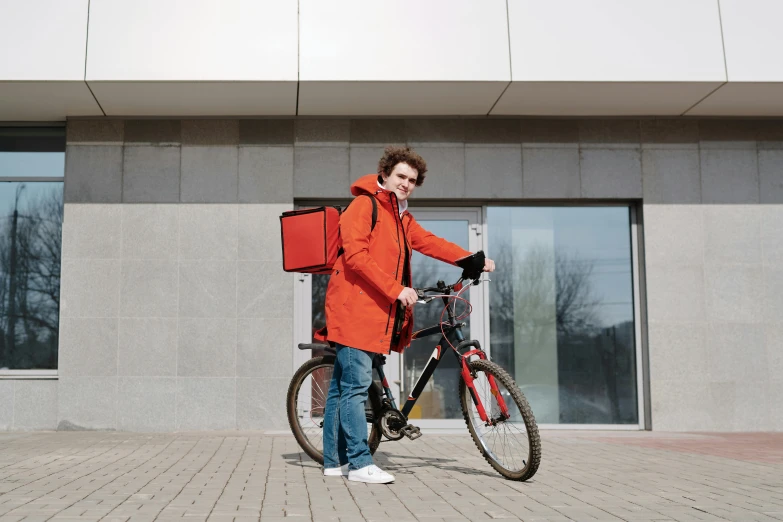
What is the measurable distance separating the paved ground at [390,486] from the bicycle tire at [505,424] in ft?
0.35

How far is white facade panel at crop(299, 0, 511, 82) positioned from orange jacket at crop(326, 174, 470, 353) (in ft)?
10.5

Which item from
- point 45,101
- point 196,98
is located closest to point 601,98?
point 196,98

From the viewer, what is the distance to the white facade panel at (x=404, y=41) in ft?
27.1

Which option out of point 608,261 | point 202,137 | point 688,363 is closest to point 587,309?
point 608,261

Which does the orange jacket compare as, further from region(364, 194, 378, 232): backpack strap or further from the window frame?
the window frame

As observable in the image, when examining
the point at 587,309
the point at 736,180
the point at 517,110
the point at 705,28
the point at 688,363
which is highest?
the point at 705,28

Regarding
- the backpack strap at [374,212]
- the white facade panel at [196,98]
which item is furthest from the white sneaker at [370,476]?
the white facade panel at [196,98]

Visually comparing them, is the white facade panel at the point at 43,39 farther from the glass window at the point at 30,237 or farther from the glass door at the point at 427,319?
the glass door at the point at 427,319

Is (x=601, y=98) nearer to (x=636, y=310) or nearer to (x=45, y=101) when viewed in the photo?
(x=636, y=310)

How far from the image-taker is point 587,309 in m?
9.59

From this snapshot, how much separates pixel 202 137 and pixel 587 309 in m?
4.80

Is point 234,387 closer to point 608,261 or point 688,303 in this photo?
point 608,261

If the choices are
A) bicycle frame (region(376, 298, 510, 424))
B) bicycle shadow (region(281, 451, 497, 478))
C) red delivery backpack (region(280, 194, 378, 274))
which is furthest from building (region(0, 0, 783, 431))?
bicycle frame (region(376, 298, 510, 424))

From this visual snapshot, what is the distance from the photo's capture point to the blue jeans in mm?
5152
